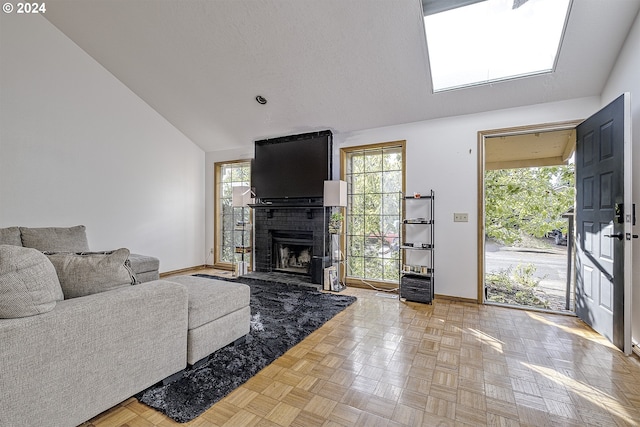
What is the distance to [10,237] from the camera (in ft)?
8.92

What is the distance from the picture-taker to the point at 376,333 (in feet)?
8.43

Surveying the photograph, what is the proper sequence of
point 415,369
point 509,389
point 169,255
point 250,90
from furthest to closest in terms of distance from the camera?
point 169,255 < point 250,90 < point 415,369 < point 509,389

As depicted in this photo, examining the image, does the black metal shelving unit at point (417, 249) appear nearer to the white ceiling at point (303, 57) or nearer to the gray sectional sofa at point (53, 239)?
the white ceiling at point (303, 57)

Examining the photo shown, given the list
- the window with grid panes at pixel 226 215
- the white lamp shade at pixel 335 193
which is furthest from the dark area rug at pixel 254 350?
the window with grid panes at pixel 226 215

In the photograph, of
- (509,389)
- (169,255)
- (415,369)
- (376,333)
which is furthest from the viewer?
(169,255)

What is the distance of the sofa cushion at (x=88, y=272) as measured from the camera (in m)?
1.51

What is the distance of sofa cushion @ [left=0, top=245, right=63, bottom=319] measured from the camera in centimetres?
118

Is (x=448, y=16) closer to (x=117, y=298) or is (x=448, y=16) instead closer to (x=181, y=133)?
(x=117, y=298)

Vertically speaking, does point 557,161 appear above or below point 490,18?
below

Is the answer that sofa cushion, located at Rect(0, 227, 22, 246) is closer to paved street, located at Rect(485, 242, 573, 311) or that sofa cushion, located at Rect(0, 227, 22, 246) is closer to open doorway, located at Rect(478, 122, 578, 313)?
open doorway, located at Rect(478, 122, 578, 313)

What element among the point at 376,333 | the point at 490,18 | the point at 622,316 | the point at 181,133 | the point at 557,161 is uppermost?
the point at 490,18

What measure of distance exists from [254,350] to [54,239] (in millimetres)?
2505

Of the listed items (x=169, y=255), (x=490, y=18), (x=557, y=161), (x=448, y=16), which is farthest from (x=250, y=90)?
(x=557, y=161)

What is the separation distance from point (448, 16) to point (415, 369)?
10.1 feet
